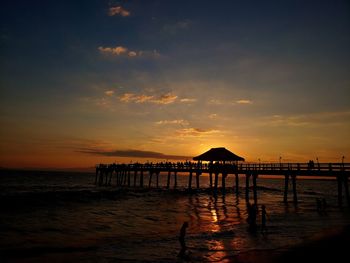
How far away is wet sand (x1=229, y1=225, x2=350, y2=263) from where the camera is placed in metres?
11.7

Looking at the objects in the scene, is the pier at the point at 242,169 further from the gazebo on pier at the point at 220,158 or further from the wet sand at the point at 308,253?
the wet sand at the point at 308,253

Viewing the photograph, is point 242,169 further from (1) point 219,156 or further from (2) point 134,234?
(2) point 134,234

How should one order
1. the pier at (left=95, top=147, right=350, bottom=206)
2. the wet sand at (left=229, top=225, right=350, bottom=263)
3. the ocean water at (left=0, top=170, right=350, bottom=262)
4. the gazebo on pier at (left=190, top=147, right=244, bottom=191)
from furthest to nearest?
1. the gazebo on pier at (left=190, top=147, right=244, bottom=191)
2. the pier at (left=95, top=147, right=350, bottom=206)
3. the ocean water at (left=0, top=170, right=350, bottom=262)
4. the wet sand at (left=229, top=225, right=350, bottom=263)

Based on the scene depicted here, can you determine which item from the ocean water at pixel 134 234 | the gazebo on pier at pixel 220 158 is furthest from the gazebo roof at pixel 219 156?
the ocean water at pixel 134 234

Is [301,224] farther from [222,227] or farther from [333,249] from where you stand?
[333,249]

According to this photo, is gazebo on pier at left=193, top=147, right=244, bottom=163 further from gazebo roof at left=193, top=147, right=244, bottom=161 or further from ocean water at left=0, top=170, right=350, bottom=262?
ocean water at left=0, top=170, right=350, bottom=262

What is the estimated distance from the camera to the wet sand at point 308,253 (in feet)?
38.4

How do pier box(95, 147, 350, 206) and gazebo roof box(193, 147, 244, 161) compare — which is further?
gazebo roof box(193, 147, 244, 161)

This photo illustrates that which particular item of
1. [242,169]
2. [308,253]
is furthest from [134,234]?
[242,169]

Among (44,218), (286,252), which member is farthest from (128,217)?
(286,252)

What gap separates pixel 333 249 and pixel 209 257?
5120 millimetres

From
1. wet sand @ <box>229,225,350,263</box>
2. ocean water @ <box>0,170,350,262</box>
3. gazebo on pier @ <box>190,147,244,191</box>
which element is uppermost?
gazebo on pier @ <box>190,147,244,191</box>

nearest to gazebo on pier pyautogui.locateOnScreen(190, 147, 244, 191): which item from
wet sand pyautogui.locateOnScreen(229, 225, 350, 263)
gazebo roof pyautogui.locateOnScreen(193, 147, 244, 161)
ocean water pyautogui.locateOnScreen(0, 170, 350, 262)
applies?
gazebo roof pyautogui.locateOnScreen(193, 147, 244, 161)

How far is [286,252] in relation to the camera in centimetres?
Answer: 1327
